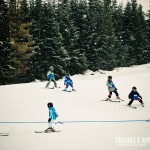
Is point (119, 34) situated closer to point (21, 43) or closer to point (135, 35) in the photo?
point (135, 35)

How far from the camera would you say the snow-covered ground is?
9578 mm

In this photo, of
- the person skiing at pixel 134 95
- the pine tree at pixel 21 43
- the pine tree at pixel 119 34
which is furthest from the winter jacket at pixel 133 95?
the pine tree at pixel 119 34

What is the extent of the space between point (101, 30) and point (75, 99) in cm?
3299

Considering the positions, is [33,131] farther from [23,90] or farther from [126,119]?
[23,90]

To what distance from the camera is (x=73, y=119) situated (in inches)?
534

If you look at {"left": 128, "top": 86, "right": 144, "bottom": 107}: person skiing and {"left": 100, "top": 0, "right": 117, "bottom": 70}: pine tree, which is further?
{"left": 100, "top": 0, "right": 117, "bottom": 70}: pine tree

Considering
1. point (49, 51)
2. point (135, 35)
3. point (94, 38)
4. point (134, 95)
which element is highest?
point (135, 35)

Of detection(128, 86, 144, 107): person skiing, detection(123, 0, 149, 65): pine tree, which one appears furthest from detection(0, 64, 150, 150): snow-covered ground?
detection(123, 0, 149, 65): pine tree

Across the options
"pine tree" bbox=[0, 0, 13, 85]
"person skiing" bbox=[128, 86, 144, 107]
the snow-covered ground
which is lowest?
the snow-covered ground

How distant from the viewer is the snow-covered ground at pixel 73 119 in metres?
9.58

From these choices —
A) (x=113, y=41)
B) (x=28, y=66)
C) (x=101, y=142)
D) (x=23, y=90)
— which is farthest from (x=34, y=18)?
(x=101, y=142)

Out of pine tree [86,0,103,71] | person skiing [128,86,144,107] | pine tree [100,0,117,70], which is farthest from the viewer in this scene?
pine tree [100,0,117,70]

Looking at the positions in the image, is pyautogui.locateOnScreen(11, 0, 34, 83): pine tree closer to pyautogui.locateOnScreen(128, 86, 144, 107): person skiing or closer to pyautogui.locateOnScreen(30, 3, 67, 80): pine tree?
pyautogui.locateOnScreen(30, 3, 67, 80): pine tree

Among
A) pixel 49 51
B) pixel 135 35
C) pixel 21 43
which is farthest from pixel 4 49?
pixel 135 35
